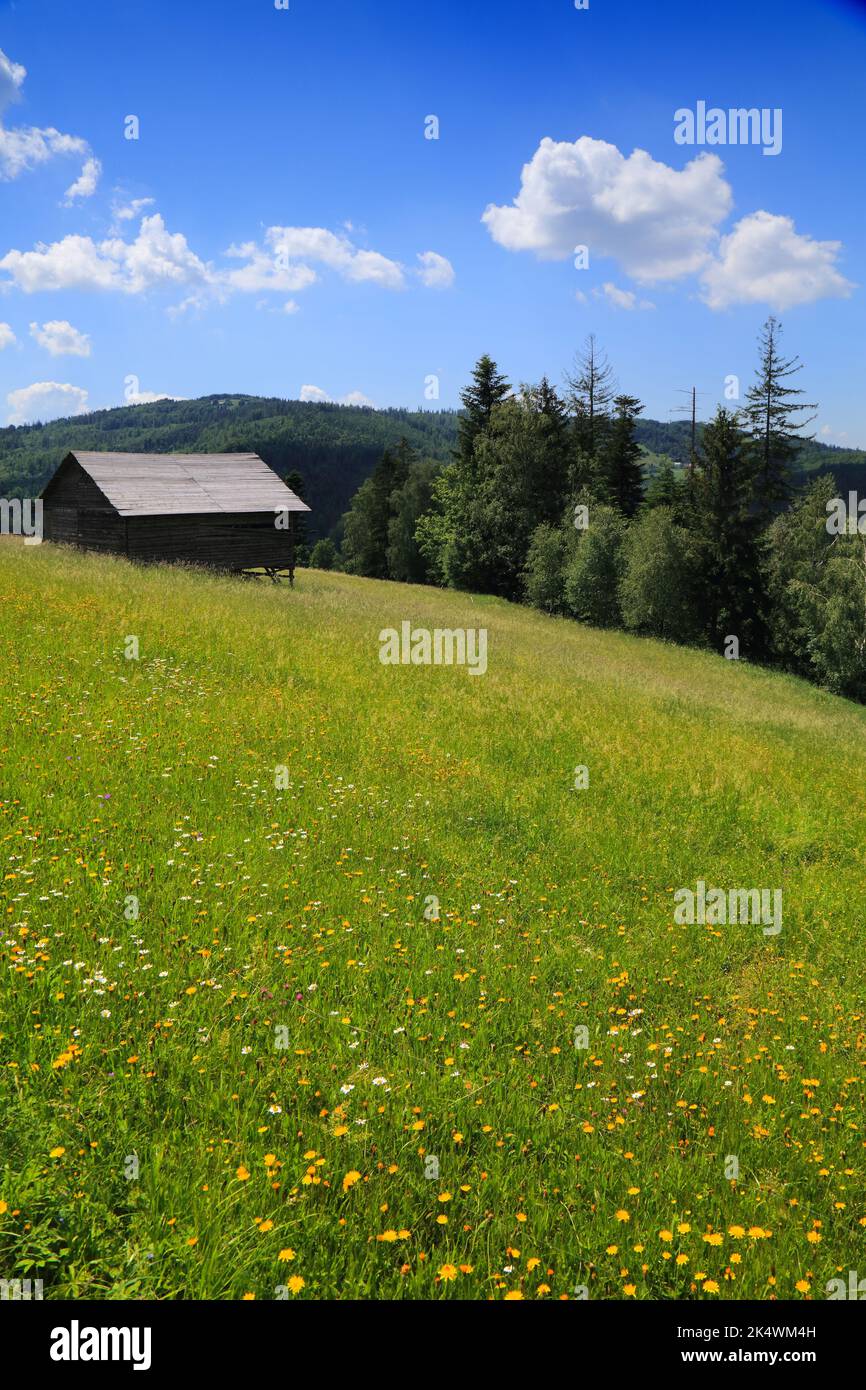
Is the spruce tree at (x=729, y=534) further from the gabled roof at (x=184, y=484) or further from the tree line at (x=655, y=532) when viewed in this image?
the gabled roof at (x=184, y=484)

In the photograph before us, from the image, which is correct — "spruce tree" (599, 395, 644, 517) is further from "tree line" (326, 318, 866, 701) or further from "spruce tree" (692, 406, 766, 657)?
"spruce tree" (692, 406, 766, 657)

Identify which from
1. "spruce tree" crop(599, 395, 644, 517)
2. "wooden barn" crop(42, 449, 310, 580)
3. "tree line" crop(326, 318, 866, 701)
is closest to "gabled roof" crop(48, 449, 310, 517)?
"wooden barn" crop(42, 449, 310, 580)

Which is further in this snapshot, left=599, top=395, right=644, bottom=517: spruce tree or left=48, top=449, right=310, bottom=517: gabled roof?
left=599, top=395, right=644, bottom=517: spruce tree

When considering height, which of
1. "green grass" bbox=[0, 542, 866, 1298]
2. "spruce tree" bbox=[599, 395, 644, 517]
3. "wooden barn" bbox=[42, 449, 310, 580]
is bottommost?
"green grass" bbox=[0, 542, 866, 1298]

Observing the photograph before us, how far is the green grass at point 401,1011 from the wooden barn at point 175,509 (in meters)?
24.2

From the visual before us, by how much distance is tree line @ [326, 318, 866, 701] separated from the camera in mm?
46625

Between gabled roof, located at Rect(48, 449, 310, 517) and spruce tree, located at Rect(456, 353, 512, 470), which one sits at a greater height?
spruce tree, located at Rect(456, 353, 512, 470)

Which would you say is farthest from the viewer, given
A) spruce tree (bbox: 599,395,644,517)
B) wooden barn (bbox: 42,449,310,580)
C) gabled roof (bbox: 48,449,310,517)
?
spruce tree (bbox: 599,395,644,517)

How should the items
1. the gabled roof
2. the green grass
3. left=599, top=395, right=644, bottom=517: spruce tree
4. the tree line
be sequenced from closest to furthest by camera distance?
the green grass, the gabled roof, the tree line, left=599, top=395, right=644, bottom=517: spruce tree

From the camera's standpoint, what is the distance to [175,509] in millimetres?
36156

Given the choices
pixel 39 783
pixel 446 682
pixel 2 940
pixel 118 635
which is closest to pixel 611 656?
pixel 446 682

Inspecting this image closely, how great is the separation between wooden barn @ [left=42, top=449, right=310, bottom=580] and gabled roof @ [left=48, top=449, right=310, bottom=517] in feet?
0.15

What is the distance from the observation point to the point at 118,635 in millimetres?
15820
